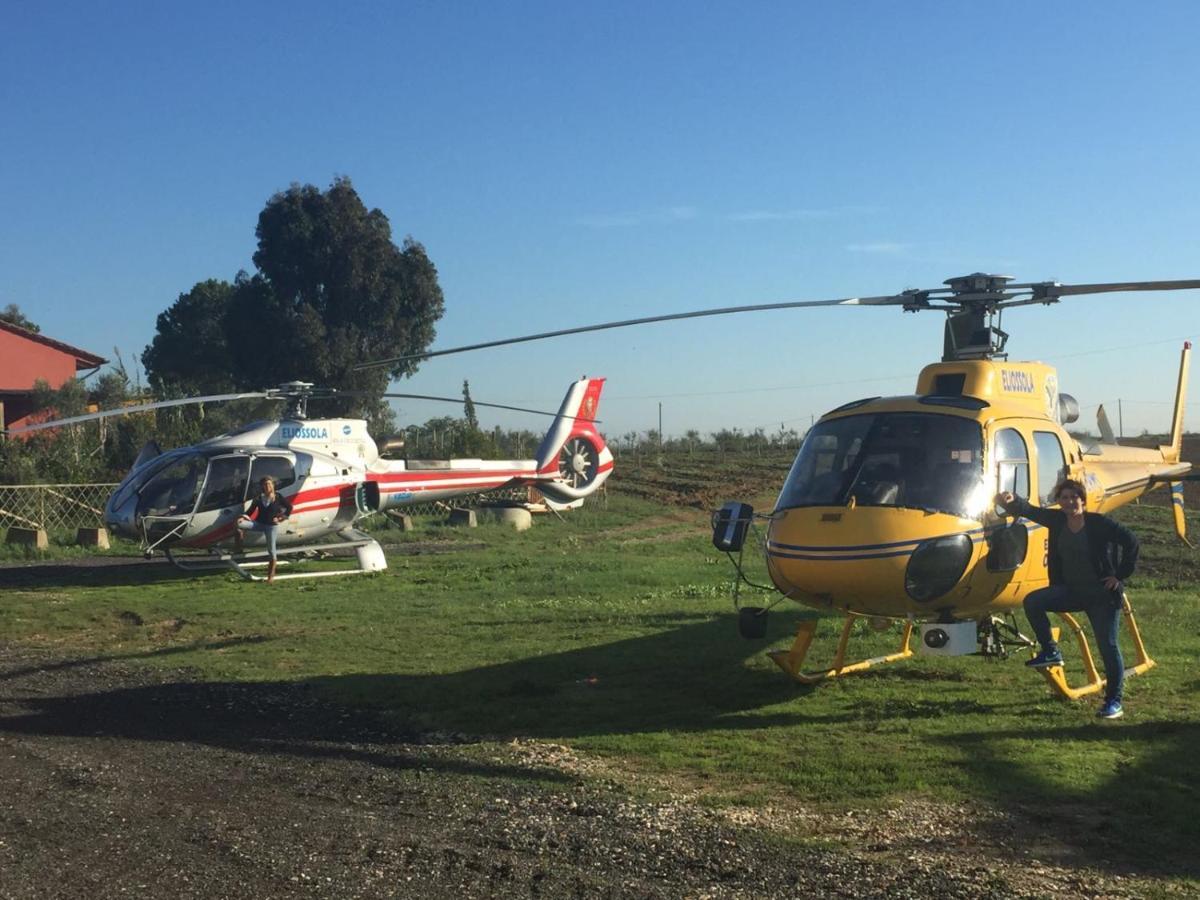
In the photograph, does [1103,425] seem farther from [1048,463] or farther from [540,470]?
[540,470]

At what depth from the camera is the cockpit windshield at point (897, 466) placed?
28.2 ft

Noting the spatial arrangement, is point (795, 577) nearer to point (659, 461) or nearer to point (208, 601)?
point (208, 601)

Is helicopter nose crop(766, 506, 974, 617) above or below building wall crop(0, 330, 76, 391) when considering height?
below

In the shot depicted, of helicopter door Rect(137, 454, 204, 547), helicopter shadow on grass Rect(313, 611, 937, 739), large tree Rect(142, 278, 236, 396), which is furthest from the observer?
large tree Rect(142, 278, 236, 396)

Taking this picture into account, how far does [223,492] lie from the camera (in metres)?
18.2

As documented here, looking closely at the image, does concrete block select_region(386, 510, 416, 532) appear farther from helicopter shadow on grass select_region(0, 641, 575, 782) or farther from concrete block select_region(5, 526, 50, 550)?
helicopter shadow on grass select_region(0, 641, 575, 782)

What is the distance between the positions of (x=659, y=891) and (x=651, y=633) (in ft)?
24.5

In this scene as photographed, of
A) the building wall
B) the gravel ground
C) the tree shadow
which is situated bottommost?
the tree shadow

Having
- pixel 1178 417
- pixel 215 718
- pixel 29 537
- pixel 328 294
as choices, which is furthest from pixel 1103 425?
pixel 328 294

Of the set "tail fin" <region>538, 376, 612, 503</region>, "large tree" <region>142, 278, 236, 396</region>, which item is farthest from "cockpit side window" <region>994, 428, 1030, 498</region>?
"large tree" <region>142, 278, 236, 396</region>

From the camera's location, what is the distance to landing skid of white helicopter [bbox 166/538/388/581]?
61.0 ft

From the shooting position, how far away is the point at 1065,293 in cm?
1056

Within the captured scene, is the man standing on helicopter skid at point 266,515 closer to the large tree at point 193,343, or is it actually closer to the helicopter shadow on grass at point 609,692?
the helicopter shadow on grass at point 609,692

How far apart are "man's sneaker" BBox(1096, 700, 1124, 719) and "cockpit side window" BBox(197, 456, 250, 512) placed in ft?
44.8
